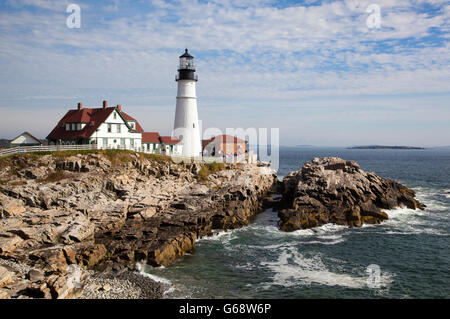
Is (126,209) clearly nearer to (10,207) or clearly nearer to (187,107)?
(10,207)

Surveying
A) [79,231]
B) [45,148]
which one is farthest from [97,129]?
[79,231]

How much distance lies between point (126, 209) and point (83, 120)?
Answer: 61.5 feet

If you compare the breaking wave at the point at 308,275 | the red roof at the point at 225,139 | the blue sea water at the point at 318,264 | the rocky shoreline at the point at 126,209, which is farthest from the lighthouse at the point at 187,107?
the breaking wave at the point at 308,275

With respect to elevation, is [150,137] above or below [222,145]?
above

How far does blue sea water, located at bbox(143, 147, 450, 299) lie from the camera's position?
2080 centimetres

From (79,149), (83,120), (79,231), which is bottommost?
(79,231)

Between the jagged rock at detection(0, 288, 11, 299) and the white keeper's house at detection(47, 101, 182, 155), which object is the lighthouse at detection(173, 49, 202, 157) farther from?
the jagged rock at detection(0, 288, 11, 299)

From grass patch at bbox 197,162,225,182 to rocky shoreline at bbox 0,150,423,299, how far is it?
0.49ft

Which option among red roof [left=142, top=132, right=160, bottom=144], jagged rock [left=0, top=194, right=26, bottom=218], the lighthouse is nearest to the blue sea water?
jagged rock [left=0, top=194, right=26, bottom=218]

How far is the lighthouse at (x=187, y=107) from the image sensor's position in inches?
1800

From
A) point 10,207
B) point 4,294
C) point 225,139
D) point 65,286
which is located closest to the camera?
point 4,294

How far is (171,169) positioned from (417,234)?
2547 centimetres

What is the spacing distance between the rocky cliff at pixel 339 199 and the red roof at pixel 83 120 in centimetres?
2420

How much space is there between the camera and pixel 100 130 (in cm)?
4272
